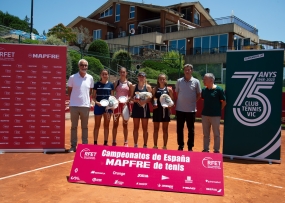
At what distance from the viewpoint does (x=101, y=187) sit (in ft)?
15.3

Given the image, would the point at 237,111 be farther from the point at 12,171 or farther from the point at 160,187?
the point at 12,171

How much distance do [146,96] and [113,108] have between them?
32.6 inches

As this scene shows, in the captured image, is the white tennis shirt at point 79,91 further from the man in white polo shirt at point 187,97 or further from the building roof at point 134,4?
the building roof at point 134,4

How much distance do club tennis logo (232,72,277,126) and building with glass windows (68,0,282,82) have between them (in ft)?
63.9

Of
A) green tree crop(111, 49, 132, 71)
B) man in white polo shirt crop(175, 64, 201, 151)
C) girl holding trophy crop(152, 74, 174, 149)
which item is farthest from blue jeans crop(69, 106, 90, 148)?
green tree crop(111, 49, 132, 71)

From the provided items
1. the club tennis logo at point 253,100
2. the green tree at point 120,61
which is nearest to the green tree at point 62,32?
the green tree at point 120,61

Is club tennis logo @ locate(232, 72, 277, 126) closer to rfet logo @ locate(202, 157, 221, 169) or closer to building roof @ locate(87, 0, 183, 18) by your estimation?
rfet logo @ locate(202, 157, 221, 169)

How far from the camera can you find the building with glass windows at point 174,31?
94.9 ft

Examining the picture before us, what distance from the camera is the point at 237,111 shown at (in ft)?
21.8

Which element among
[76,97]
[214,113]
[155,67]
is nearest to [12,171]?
[76,97]

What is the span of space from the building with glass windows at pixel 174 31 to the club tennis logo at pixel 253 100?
19.5 metres

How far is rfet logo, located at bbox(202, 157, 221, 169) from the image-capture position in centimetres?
472

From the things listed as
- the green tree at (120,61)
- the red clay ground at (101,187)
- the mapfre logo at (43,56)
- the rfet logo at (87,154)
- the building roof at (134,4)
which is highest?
the building roof at (134,4)

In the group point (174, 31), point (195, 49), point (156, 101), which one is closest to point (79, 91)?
point (156, 101)
